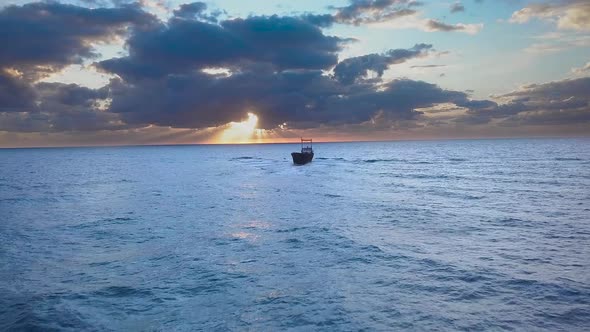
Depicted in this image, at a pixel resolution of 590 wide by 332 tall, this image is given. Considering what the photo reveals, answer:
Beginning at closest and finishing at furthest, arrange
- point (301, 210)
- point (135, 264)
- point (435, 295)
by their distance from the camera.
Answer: point (435, 295) < point (135, 264) < point (301, 210)

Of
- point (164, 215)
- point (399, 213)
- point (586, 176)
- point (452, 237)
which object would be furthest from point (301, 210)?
point (586, 176)

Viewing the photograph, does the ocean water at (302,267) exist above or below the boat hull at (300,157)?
below

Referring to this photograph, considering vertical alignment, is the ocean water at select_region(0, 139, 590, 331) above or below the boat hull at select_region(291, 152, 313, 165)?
below

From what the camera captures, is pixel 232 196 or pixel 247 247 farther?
pixel 232 196

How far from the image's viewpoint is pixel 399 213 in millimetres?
38312

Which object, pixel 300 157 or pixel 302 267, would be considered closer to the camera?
pixel 302 267

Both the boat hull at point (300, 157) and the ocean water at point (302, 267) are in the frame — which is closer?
the ocean water at point (302, 267)

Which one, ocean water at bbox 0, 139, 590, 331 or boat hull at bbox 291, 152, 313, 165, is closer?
ocean water at bbox 0, 139, 590, 331

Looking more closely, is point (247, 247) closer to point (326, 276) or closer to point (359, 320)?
point (326, 276)

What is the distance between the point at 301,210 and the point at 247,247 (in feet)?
53.5

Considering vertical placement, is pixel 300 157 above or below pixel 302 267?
above

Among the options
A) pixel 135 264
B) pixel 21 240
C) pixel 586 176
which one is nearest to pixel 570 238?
pixel 135 264

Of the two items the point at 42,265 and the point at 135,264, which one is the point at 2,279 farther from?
the point at 135,264

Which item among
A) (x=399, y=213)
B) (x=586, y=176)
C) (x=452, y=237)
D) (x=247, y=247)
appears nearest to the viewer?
(x=247, y=247)
